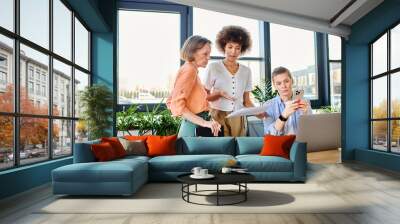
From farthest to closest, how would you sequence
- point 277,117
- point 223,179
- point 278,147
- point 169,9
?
point 169,9 → point 277,117 → point 278,147 → point 223,179

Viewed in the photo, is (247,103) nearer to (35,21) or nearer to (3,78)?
(35,21)

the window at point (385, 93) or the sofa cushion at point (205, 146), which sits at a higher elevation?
the window at point (385, 93)

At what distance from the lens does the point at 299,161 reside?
550cm

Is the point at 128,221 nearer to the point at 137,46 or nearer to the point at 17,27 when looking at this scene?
the point at 17,27

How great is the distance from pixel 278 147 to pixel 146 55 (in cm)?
426

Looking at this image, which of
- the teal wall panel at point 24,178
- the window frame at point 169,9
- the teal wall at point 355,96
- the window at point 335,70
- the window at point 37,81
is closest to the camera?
the teal wall panel at point 24,178

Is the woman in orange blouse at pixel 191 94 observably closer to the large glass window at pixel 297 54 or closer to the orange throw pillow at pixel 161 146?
the orange throw pillow at pixel 161 146

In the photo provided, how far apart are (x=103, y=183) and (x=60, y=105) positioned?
247 centimetres

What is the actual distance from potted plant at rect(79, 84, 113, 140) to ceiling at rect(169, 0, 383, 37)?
2312 mm

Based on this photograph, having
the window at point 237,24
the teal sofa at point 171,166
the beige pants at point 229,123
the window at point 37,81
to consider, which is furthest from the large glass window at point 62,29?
the window at point 237,24

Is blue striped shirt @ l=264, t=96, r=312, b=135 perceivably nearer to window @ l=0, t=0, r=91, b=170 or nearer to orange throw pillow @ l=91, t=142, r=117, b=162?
orange throw pillow @ l=91, t=142, r=117, b=162

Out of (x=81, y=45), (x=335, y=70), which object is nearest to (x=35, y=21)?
(x=81, y=45)

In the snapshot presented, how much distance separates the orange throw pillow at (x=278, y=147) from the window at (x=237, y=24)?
120 inches

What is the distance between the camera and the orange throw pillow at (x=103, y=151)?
521 centimetres
